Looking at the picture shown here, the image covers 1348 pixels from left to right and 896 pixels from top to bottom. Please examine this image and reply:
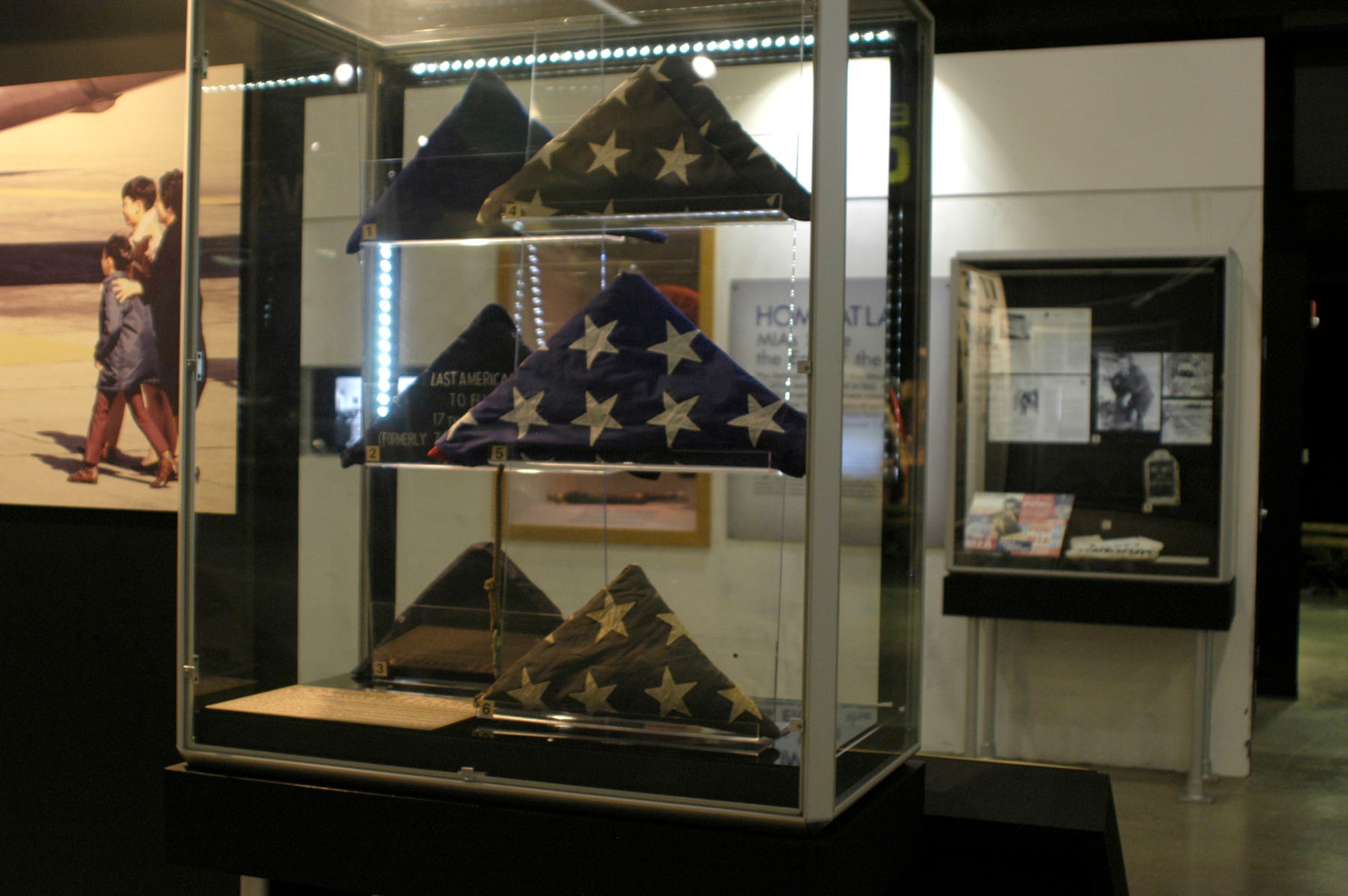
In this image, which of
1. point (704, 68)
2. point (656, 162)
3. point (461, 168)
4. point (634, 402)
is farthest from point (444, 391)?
point (704, 68)

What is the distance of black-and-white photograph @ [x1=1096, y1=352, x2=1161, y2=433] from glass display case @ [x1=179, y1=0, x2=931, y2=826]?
9.04 ft

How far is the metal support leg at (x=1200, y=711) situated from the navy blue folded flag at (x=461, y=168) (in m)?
3.48

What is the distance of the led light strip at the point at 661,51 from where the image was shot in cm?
201

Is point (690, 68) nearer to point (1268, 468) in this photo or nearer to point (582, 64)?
point (582, 64)

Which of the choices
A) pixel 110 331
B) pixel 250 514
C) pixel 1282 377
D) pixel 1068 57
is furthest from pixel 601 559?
pixel 1282 377

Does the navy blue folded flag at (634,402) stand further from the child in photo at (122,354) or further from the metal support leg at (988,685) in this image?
the metal support leg at (988,685)

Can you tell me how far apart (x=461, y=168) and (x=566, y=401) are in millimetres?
515

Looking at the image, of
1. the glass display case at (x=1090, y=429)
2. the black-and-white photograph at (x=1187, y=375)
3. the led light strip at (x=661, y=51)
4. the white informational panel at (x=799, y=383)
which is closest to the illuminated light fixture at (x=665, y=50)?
the led light strip at (x=661, y=51)

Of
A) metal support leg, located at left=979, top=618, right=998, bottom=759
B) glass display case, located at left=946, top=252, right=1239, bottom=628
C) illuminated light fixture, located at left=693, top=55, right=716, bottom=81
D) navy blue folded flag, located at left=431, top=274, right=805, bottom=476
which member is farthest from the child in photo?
metal support leg, located at left=979, top=618, right=998, bottom=759

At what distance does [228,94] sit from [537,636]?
1102 mm

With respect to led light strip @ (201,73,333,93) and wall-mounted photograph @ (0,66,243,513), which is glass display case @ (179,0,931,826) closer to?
led light strip @ (201,73,333,93)

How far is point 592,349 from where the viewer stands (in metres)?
2.07

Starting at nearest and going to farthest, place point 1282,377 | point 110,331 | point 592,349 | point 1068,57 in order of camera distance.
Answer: point 592,349 < point 110,331 < point 1068,57 < point 1282,377

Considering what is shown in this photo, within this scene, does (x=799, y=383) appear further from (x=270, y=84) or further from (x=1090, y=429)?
(x=1090, y=429)
